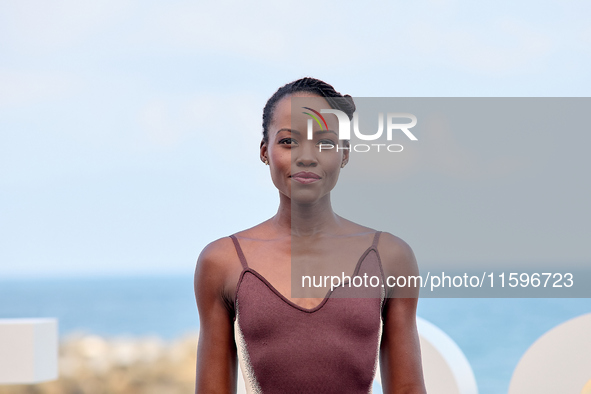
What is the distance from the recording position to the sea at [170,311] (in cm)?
1246

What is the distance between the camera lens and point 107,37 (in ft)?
70.3

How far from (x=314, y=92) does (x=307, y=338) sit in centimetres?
43

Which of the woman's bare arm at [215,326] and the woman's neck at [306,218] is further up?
the woman's neck at [306,218]

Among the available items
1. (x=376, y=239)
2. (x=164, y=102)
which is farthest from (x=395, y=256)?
(x=164, y=102)

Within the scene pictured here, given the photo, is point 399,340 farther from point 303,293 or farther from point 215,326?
point 215,326

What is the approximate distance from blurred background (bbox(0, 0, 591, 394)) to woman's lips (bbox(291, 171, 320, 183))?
16041 mm

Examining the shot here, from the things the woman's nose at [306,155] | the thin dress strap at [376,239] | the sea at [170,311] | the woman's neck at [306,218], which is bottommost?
the thin dress strap at [376,239]

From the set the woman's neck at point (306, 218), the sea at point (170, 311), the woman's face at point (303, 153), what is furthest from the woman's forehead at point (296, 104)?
the sea at point (170, 311)

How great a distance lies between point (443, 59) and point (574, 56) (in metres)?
3.85

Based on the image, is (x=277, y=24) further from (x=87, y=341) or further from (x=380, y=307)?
(x=380, y=307)

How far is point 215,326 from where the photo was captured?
4.20 feet

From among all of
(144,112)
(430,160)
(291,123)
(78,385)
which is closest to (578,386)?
(430,160)

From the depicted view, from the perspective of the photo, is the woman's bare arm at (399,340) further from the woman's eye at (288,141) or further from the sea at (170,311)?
the sea at (170,311)

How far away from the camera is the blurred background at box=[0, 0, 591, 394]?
18.3m
